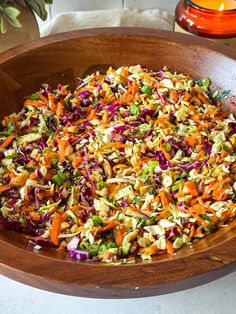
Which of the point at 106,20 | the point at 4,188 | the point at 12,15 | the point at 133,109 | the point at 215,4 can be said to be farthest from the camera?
the point at 106,20

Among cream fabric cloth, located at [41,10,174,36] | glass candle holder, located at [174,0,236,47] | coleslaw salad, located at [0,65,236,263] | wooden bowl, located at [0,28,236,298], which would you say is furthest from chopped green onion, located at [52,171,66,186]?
cream fabric cloth, located at [41,10,174,36]

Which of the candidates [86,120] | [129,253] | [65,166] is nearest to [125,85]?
[86,120]

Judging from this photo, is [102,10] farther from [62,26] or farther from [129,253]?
[129,253]

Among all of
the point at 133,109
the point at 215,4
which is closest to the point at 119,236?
the point at 133,109

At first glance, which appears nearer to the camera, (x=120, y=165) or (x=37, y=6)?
(x=120, y=165)

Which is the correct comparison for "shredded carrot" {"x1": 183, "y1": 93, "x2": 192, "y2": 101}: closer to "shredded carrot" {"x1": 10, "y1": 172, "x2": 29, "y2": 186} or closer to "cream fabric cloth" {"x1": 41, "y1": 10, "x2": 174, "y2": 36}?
"shredded carrot" {"x1": 10, "y1": 172, "x2": 29, "y2": 186}

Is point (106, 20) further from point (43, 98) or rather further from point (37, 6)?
point (43, 98)
